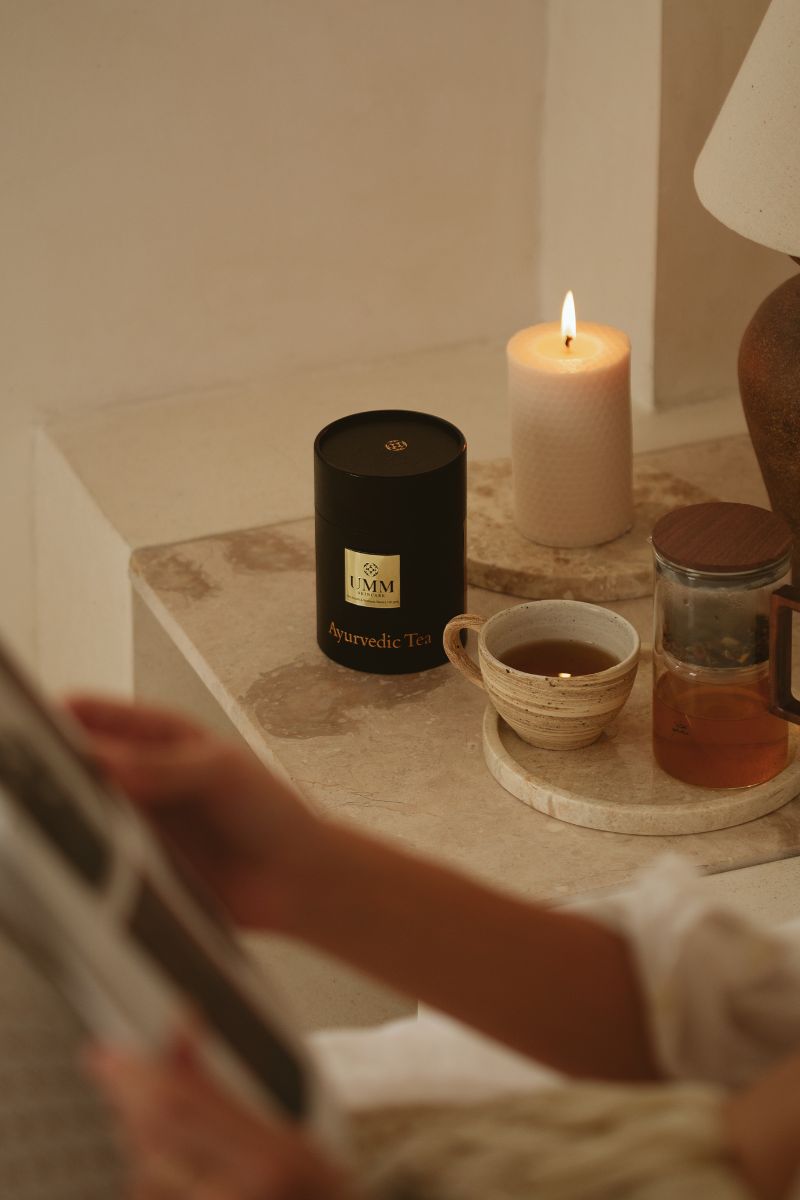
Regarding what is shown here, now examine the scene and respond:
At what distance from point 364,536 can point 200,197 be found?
572 millimetres

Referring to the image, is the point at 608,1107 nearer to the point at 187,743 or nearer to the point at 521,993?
the point at 521,993

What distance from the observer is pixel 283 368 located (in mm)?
1494

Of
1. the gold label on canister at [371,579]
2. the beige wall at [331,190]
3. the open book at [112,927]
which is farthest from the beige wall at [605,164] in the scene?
the open book at [112,927]

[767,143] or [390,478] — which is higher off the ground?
[767,143]

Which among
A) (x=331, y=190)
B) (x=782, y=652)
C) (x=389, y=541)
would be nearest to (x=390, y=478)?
(x=389, y=541)

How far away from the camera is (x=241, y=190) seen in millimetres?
1414

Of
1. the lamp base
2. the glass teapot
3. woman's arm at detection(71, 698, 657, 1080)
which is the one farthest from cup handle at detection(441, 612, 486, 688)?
woman's arm at detection(71, 698, 657, 1080)

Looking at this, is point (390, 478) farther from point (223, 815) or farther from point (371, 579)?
point (223, 815)

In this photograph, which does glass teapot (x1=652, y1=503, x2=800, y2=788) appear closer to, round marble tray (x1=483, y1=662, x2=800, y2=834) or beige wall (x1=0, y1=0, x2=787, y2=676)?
round marble tray (x1=483, y1=662, x2=800, y2=834)

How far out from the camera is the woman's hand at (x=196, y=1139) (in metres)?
0.35

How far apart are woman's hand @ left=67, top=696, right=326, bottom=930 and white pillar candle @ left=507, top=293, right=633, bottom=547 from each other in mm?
641

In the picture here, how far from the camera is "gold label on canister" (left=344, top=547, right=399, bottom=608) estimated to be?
96 centimetres

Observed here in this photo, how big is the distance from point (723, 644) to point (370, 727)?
0.23 meters

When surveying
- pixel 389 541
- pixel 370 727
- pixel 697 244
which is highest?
pixel 697 244
